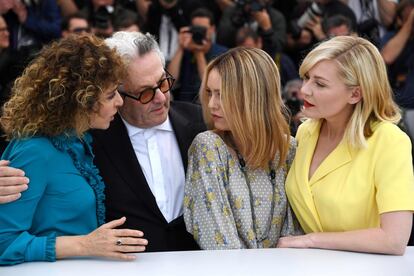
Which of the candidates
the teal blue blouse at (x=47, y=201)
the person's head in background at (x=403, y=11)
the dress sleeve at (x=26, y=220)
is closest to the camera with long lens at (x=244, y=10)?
the person's head in background at (x=403, y=11)

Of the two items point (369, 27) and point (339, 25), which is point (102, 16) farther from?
point (369, 27)

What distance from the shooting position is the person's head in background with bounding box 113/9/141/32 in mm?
5590

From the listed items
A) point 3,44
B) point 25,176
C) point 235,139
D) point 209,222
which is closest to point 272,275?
point 209,222

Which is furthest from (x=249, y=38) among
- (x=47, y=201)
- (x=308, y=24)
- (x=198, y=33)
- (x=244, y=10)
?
(x=47, y=201)

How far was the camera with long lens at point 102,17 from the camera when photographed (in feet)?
18.8

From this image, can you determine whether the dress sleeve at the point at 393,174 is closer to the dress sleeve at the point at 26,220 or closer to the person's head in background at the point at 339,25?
the dress sleeve at the point at 26,220

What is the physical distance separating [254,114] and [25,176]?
81 cm

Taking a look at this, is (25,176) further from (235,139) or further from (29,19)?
(29,19)

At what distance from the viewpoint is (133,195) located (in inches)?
111

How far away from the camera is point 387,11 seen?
6227mm

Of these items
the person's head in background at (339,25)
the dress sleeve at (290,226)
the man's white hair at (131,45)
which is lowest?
the dress sleeve at (290,226)

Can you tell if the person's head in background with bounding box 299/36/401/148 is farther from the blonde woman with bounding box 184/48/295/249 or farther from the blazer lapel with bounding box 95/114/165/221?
the blazer lapel with bounding box 95/114/165/221

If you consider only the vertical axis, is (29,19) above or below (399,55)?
above

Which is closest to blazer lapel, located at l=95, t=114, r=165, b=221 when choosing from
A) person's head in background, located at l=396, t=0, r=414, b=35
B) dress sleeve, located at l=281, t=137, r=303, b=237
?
dress sleeve, located at l=281, t=137, r=303, b=237
